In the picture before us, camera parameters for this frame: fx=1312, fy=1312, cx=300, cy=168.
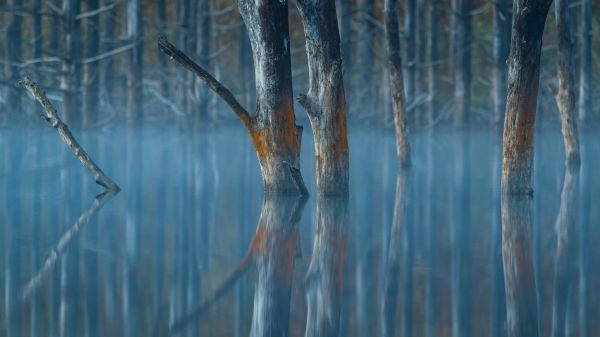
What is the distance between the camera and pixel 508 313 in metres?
7.25

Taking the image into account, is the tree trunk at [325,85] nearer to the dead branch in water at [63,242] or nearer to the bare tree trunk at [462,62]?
the dead branch in water at [63,242]

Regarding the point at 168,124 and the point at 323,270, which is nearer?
the point at 323,270

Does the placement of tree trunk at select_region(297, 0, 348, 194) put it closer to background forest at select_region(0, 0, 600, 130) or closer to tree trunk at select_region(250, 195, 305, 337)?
tree trunk at select_region(250, 195, 305, 337)

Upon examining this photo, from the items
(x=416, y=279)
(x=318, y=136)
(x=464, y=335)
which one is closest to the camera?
(x=464, y=335)

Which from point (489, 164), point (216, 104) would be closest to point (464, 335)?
point (489, 164)

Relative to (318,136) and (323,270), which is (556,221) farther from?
(323,270)

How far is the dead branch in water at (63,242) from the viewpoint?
8.21 meters

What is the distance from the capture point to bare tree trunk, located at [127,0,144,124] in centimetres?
2897

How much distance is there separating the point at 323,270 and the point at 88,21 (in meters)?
21.8

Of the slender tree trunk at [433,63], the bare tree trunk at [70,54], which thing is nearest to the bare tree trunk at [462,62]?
the slender tree trunk at [433,63]

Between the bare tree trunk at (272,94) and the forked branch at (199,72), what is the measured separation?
0.08 feet

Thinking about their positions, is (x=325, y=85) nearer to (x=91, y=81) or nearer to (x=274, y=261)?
(x=274, y=261)

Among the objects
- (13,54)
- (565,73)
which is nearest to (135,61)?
(13,54)

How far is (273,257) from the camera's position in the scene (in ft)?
31.4
